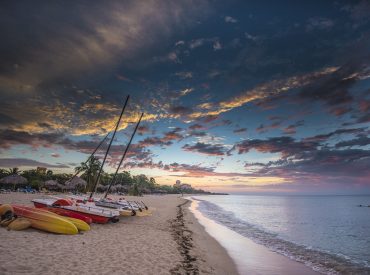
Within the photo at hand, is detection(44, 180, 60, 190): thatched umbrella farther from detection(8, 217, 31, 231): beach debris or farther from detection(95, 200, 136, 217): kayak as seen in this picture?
detection(8, 217, 31, 231): beach debris

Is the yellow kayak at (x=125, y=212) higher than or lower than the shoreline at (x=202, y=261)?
higher

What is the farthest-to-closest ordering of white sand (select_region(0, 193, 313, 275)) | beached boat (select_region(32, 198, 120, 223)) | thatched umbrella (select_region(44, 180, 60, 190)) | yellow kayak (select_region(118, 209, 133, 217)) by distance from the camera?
thatched umbrella (select_region(44, 180, 60, 190))
yellow kayak (select_region(118, 209, 133, 217))
beached boat (select_region(32, 198, 120, 223))
white sand (select_region(0, 193, 313, 275))

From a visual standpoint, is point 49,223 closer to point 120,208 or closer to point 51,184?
point 120,208

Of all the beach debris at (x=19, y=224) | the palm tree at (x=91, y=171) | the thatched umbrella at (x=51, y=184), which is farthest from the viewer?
the palm tree at (x=91, y=171)

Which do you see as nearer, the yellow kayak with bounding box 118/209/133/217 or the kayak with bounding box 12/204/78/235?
the kayak with bounding box 12/204/78/235

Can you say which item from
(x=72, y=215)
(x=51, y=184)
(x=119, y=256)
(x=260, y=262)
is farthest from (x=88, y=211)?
(x=51, y=184)

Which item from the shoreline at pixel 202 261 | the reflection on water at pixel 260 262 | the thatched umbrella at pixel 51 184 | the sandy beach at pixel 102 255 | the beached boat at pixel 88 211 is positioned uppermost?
the thatched umbrella at pixel 51 184

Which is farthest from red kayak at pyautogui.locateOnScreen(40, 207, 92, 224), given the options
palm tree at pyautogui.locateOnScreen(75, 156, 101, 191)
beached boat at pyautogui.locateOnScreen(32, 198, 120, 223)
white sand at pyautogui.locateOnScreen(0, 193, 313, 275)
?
palm tree at pyautogui.locateOnScreen(75, 156, 101, 191)

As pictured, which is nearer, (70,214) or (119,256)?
(119,256)

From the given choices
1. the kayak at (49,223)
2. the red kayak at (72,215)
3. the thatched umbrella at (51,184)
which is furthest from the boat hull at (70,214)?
the thatched umbrella at (51,184)

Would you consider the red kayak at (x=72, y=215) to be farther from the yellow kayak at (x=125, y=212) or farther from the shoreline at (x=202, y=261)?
the shoreline at (x=202, y=261)

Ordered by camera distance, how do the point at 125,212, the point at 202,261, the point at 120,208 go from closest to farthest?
1. the point at 202,261
2. the point at 125,212
3. the point at 120,208

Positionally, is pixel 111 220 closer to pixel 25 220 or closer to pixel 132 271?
pixel 25 220

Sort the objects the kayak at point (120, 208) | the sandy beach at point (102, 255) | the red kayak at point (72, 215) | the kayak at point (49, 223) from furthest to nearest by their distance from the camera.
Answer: the kayak at point (120, 208)
the red kayak at point (72, 215)
the kayak at point (49, 223)
the sandy beach at point (102, 255)
